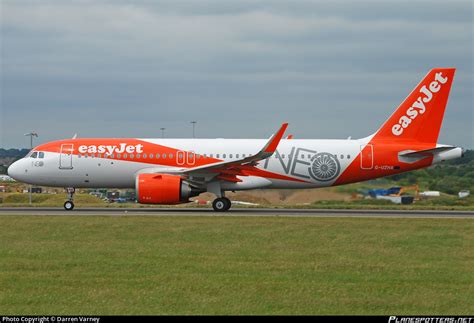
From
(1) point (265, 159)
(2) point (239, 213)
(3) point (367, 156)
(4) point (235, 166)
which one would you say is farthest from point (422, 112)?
(2) point (239, 213)

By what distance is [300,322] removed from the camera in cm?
1252

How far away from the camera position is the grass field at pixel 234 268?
45.8ft

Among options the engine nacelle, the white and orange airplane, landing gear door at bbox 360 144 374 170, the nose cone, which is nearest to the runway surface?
the engine nacelle

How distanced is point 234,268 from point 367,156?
73.4 ft

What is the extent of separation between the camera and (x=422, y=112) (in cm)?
3966

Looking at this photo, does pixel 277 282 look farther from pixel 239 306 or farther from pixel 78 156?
pixel 78 156

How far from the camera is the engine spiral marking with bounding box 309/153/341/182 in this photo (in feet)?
129

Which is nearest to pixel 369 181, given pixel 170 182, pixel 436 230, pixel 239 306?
pixel 170 182

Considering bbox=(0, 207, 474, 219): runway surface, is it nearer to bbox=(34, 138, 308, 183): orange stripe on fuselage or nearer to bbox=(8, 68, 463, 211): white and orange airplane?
bbox=(8, 68, 463, 211): white and orange airplane

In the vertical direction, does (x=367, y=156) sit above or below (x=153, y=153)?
below

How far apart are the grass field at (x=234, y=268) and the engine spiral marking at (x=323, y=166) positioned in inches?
393

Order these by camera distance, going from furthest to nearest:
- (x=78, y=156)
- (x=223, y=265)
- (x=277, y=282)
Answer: (x=78, y=156), (x=223, y=265), (x=277, y=282)

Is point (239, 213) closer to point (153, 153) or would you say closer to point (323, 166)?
point (323, 166)

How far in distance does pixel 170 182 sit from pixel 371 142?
1038cm
